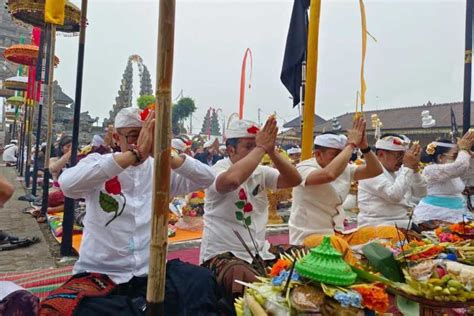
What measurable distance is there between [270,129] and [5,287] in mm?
1814

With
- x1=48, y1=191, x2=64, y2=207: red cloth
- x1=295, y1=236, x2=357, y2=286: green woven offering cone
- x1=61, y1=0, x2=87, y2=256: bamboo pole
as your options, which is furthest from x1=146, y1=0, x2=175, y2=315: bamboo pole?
x1=48, y1=191, x2=64, y2=207: red cloth

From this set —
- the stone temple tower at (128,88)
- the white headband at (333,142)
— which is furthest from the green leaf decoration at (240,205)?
the stone temple tower at (128,88)

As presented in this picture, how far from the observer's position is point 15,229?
20.6 feet

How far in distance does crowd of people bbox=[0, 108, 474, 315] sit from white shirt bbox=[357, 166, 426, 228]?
0.01 m

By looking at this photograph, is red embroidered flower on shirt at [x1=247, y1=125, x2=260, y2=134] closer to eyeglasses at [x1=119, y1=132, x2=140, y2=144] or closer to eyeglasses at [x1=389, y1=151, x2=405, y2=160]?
eyeglasses at [x1=119, y1=132, x2=140, y2=144]

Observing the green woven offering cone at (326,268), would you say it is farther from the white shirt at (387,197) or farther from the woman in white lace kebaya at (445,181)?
the woman in white lace kebaya at (445,181)

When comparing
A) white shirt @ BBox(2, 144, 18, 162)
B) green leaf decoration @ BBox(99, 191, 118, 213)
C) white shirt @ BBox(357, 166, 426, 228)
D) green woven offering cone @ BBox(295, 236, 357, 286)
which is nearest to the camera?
green woven offering cone @ BBox(295, 236, 357, 286)

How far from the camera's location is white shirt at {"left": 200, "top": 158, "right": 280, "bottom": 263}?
285 cm

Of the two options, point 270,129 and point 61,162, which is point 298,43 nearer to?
point 270,129

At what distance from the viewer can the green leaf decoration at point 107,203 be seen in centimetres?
240

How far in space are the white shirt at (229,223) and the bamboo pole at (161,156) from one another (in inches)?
52.1

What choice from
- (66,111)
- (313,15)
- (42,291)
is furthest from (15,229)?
(66,111)

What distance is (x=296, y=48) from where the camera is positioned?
16.5 ft

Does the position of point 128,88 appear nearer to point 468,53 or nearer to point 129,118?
point 468,53
